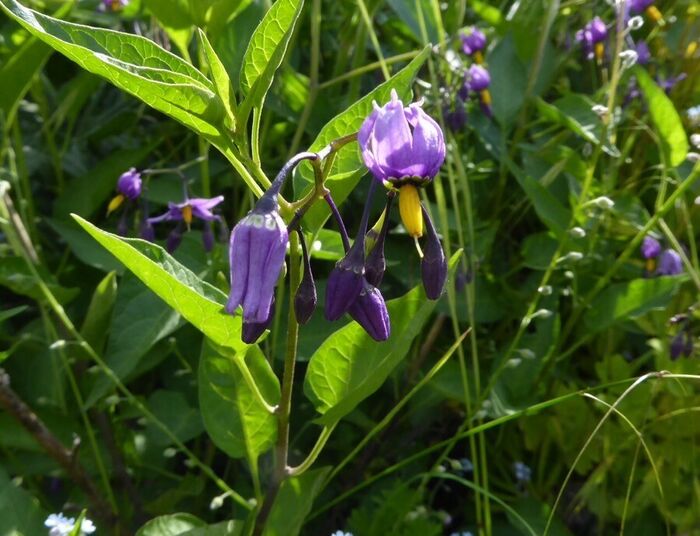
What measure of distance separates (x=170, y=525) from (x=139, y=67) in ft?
1.87

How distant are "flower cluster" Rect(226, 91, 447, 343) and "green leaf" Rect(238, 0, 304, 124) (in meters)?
0.08

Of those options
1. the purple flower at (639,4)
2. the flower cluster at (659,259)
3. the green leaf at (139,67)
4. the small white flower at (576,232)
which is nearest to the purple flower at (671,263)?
the flower cluster at (659,259)

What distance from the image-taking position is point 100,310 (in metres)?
1.25

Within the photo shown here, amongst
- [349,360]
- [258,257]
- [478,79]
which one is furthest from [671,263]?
[258,257]

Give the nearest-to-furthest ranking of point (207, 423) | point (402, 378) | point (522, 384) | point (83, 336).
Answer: point (207, 423) → point (83, 336) → point (522, 384) → point (402, 378)

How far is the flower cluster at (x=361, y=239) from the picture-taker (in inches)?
27.0

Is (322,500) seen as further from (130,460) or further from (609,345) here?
(609,345)

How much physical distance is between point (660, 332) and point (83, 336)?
93 centimetres

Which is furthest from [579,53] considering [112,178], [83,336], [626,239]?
[83,336]

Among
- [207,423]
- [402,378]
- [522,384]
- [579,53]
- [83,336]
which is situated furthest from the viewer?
[579,53]

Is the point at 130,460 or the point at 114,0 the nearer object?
the point at 130,460

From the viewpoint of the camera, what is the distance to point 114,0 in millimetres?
1629

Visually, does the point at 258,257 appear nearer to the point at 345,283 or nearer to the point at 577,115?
the point at 345,283

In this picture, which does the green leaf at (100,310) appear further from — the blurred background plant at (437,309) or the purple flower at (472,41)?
the purple flower at (472,41)
